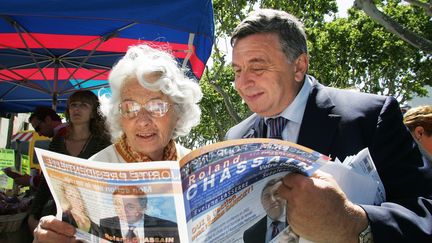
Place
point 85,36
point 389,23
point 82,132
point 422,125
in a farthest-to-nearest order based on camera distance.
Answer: point 389,23
point 85,36
point 82,132
point 422,125

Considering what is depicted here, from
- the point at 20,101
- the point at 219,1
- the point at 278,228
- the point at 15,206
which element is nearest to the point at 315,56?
the point at 219,1

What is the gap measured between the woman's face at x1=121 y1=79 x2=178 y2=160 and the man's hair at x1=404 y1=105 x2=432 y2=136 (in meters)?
2.25

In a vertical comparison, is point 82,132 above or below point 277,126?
below

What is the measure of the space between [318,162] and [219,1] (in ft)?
46.2

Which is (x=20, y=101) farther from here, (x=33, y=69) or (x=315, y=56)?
(x=315, y=56)

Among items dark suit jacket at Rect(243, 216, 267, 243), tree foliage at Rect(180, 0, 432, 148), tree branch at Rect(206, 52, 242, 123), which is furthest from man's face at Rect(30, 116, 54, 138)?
tree foliage at Rect(180, 0, 432, 148)

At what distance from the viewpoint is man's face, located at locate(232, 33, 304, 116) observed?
5.49ft

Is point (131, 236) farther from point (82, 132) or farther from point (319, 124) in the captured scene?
point (82, 132)

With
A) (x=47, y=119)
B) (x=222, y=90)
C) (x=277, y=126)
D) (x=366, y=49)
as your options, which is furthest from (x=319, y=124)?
(x=366, y=49)

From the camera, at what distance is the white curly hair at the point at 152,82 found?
73.2 inches

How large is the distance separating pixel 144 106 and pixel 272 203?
87cm

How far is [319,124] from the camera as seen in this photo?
5.13ft

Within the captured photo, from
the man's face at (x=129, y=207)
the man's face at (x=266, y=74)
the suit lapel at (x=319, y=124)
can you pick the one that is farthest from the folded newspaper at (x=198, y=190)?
the man's face at (x=266, y=74)

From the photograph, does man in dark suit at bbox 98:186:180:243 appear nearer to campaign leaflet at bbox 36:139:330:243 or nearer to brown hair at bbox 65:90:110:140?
campaign leaflet at bbox 36:139:330:243
